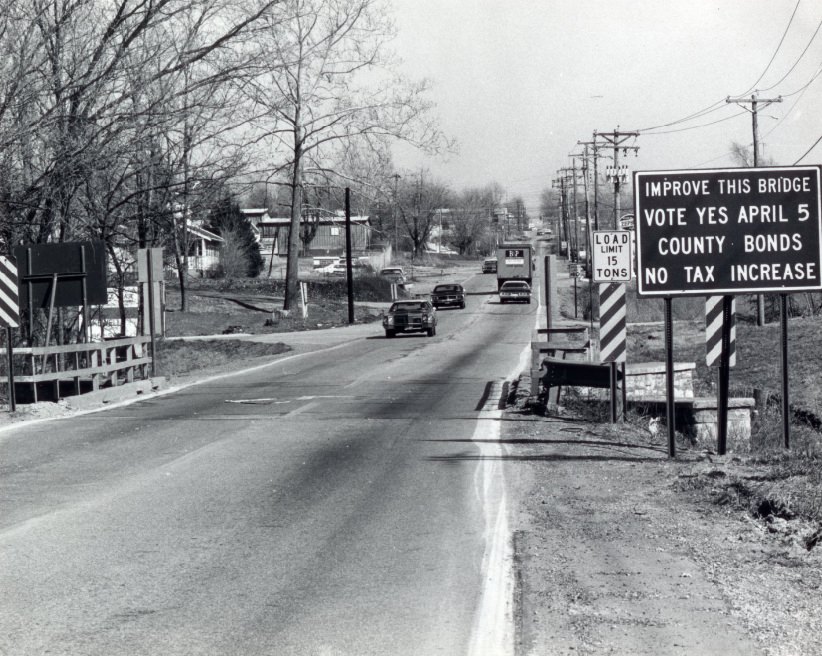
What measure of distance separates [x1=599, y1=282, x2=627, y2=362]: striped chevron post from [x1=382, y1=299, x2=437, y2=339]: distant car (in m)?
25.7

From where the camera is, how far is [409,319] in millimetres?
41875

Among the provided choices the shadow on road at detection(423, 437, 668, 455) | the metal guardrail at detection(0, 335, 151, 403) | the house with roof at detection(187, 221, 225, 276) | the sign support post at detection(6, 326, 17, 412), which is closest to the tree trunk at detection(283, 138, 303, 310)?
the house with roof at detection(187, 221, 225, 276)

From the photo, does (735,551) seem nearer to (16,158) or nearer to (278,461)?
(278,461)

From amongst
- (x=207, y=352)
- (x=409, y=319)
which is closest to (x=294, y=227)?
(x=409, y=319)

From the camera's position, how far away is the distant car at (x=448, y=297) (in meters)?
64.6

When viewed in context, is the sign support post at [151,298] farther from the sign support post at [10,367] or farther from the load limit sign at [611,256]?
the load limit sign at [611,256]

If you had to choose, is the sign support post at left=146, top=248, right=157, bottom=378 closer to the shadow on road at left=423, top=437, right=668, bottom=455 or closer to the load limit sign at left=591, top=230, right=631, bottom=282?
the load limit sign at left=591, top=230, right=631, bottom=282

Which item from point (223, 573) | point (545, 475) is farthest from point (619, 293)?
point (223, 573)

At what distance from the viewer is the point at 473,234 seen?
548ft

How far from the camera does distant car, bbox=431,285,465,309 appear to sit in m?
64.6

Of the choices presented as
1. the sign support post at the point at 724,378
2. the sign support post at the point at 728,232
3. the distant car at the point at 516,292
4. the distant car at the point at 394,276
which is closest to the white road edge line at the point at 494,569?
the sign support post at the point at 724,378

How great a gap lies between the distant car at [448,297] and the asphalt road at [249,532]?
47.5m

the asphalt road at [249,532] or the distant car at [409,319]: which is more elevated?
the distant car at [409,319]

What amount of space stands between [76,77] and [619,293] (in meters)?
8.69
